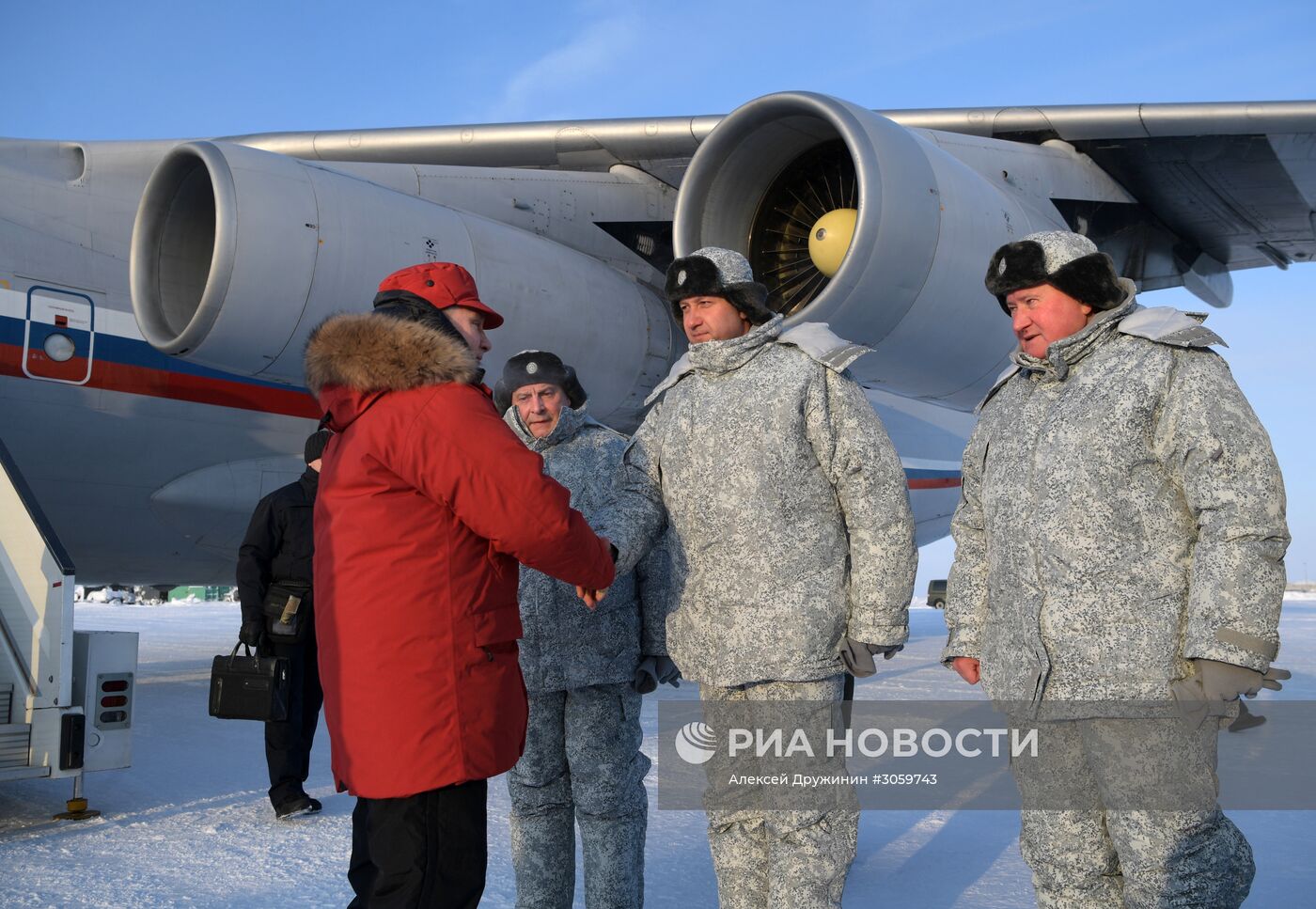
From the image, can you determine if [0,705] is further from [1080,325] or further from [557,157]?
[557,157]

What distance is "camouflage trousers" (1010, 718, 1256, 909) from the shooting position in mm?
2113

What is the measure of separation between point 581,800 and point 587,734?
17cm

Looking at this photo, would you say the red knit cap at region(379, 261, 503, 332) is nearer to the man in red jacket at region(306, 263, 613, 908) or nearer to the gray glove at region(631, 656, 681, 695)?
the man in red jacket at region(306, 263, 613, 908)

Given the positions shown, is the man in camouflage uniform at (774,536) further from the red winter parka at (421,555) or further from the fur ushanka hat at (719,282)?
the red winter parka at (421,555)

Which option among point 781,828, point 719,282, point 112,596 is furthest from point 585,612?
point 112,596

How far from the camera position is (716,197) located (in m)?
6.19

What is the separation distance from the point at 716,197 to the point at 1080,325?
3.96 meters

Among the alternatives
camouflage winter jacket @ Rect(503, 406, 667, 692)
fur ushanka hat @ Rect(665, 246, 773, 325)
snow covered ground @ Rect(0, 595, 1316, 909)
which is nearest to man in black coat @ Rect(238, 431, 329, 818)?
snow covered ground @ Rect(0, 595, 1316, 909)

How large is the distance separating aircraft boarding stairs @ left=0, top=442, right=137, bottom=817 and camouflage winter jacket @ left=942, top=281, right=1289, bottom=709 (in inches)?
130

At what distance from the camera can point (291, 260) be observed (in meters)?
5.42

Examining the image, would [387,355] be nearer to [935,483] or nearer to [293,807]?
[293,807]

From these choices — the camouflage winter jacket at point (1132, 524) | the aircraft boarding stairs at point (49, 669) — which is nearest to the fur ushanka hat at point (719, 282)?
the camouflage winter jacket at point (1132, 524)

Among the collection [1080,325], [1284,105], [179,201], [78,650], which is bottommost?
[78,650]

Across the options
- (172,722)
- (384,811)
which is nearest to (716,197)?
(172,722)
